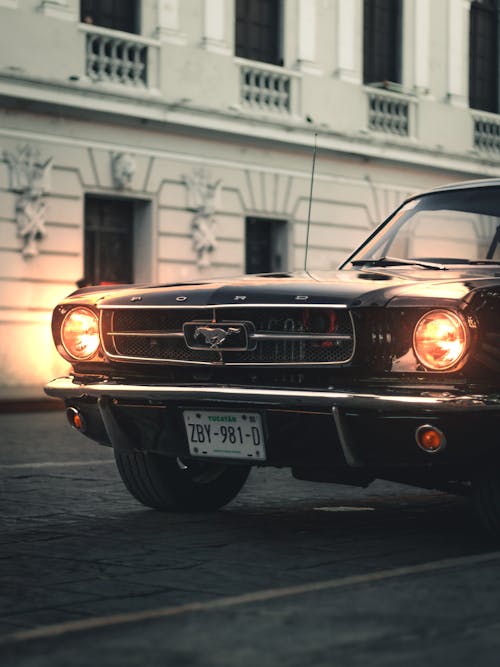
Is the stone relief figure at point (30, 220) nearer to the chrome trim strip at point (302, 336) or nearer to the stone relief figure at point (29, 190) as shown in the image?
the stone relief figure at point (29, 190)

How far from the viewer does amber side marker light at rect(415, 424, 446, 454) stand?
613cm

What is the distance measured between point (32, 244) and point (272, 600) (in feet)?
54.8

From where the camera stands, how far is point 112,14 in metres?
22.7

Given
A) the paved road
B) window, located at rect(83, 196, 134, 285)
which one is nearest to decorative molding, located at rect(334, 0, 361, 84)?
window, located at rect(83, 196, 134, 285)

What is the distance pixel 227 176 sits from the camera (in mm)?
24172

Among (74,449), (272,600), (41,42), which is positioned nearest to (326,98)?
(41,42)

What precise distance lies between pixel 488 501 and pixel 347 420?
0.72 meters

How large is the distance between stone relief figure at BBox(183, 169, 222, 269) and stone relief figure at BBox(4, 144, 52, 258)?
2.90m

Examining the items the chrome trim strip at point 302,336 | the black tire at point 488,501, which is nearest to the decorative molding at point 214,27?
the chrome trim strip at point 302,336

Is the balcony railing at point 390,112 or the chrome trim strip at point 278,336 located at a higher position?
the balcony railing at point 390,112

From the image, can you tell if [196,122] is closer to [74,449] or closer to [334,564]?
[74,449]

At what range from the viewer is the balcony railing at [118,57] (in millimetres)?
21984

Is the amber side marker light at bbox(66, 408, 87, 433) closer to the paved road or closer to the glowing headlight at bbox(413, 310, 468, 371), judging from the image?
the paved road

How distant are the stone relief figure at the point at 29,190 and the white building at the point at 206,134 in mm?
→ 20
